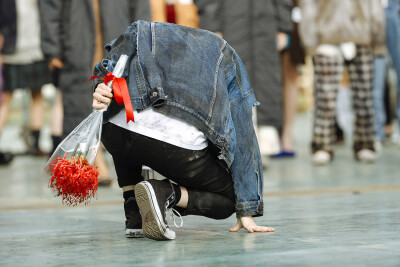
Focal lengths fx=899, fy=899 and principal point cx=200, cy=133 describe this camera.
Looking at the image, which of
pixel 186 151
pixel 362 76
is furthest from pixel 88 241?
pixel 362 76

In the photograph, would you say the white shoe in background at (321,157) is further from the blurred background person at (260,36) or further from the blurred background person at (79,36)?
the blurred background person at (79,36)

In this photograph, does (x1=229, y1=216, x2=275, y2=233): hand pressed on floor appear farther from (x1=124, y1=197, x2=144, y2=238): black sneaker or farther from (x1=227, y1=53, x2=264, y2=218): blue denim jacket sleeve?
(x1=124, y1=197, x2=144, y2=238): black sneaker

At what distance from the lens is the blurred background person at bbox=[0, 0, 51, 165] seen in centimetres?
Answer: 902

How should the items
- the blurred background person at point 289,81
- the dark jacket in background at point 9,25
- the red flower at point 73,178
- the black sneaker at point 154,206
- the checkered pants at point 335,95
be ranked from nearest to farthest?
the red flower at point 73,178, the black sneaker at point 154,206, the checkered pants at point 335,95, the dark jacket in background at point 9,25, the blurred background person at point 289,81

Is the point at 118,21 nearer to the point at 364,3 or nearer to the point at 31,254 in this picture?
the point at 364,3

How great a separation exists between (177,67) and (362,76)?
→ 4690 millimetres

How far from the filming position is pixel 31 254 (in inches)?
148

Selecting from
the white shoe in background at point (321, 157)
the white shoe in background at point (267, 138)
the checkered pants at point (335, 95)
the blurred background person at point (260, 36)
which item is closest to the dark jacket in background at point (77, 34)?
the blurred background person at point (260, 36)

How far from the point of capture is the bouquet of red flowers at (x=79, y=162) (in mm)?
3775

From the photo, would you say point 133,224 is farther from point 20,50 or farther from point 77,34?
point 20,50

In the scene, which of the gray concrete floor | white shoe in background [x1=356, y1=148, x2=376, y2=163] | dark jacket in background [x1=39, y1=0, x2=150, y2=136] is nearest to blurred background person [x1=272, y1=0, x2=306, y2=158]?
white shoe in background [x1=356, y1=148, x2=376, y2=163]

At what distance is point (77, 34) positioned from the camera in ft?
22.7

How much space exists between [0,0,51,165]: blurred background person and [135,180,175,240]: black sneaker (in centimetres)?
543

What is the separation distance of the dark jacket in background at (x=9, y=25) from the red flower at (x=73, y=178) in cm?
542
